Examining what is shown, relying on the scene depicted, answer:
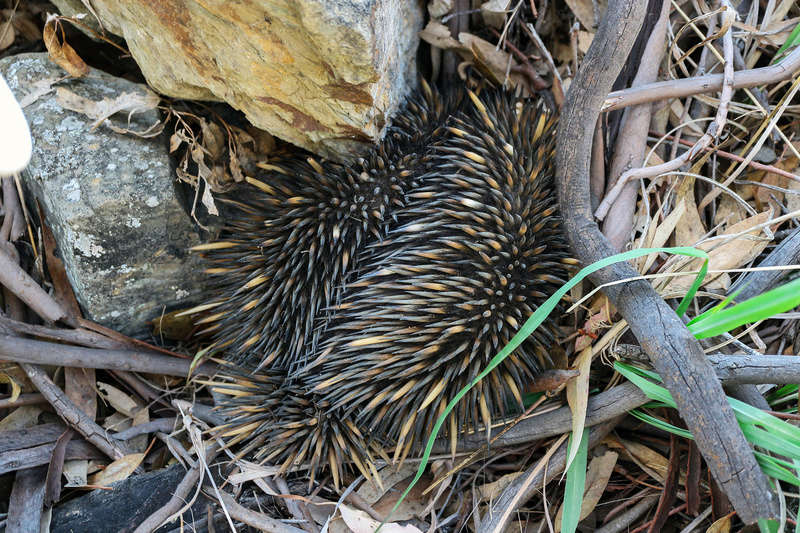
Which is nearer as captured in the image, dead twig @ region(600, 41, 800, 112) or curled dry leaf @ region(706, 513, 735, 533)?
curled dry leaf @ region(706, 513, 735, 533)

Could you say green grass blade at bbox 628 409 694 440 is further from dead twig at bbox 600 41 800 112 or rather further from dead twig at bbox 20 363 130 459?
dead twig at bbox 20 363 130 459

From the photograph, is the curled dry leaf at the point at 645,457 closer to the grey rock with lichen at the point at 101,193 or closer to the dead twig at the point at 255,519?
the dead twig at the point at 255,519

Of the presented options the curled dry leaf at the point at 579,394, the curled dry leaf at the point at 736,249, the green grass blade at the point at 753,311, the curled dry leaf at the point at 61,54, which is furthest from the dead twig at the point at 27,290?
the curled dry leaf at the point at 736,249

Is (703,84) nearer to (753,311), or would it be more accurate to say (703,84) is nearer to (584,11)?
(584,11)

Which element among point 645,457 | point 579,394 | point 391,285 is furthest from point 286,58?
point 645,457

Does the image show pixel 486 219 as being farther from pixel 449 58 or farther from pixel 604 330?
pixel 449 58

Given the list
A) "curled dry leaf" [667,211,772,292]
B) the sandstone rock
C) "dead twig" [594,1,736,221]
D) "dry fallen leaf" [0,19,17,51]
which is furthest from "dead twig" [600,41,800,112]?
"dry fallen leaf" [0,19,17,51]

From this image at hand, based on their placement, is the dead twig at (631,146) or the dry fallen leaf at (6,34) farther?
the dry fallen leaf at (6,34)
